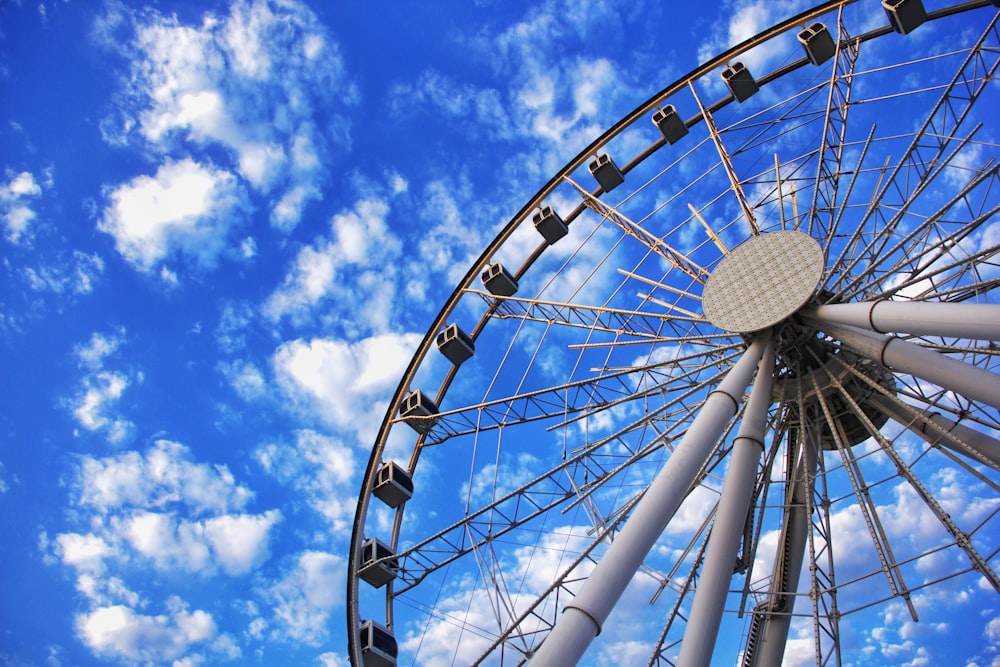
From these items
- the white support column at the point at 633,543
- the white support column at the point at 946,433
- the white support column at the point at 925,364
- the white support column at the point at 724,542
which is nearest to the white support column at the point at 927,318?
the white support column at the point at 925,364

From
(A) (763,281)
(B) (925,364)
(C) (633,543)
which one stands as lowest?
(C) (633,543)

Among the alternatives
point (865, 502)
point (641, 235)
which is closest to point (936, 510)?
point (865, 502)

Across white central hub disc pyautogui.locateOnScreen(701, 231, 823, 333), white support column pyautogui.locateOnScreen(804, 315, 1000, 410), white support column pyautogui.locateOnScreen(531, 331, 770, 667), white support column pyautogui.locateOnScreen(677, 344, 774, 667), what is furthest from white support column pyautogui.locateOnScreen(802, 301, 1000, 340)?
white support column pyautogui.locateOnScreen(531, 331, 770, 667)

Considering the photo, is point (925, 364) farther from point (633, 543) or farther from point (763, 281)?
point (633, 543)

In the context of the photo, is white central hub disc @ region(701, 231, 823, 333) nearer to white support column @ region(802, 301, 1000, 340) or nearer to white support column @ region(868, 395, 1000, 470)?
white support column @ region(802, 301, 1000, 340)

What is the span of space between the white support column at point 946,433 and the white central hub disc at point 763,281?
Answer: 8.76 feet

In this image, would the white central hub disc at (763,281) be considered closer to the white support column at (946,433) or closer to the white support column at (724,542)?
the white support column at (724,542)

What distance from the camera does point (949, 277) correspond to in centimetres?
1499

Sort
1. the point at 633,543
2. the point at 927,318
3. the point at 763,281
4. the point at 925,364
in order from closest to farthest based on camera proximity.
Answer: the point at 633,543, the point at 927,318, the point at 925,364, the point at 763,281

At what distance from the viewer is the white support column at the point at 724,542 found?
9.80 meters

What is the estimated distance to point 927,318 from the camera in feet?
35.0

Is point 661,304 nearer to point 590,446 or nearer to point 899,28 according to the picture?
point 590,446

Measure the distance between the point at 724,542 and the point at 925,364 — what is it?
3848mm

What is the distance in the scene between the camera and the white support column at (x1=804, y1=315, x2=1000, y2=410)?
1042 cm
